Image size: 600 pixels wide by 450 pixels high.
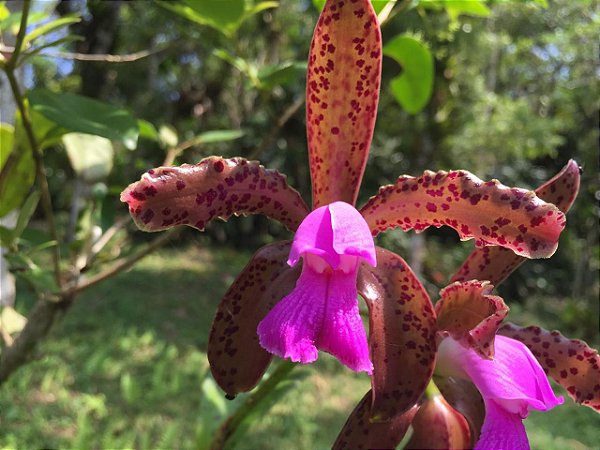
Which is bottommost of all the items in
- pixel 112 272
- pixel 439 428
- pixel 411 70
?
pixel 112 272

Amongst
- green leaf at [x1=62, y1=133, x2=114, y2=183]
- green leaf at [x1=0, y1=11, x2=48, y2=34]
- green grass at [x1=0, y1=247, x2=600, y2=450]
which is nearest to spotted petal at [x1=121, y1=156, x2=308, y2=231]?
green leaf at [x1=0, y1=11, x2=48, y2=34]

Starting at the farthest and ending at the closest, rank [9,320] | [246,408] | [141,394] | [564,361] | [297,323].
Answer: [141,394] → [9,320] → [246,408] → [564,361] → [297,323]

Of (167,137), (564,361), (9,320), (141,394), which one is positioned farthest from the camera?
(141,394)

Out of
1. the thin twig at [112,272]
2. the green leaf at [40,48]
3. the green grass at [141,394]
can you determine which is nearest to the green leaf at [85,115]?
the green leaf at [40,48]

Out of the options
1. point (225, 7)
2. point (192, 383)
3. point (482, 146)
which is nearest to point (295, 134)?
point (482, 146)

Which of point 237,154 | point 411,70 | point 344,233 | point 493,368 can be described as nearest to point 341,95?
point 344,233

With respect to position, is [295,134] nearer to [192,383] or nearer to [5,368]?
[192,383]

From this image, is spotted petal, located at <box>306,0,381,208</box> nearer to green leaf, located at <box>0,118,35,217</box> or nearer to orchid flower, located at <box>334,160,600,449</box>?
orchid flower, located at <box>334,160,600,449</box>

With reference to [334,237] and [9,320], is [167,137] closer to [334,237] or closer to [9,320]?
[9,320]
